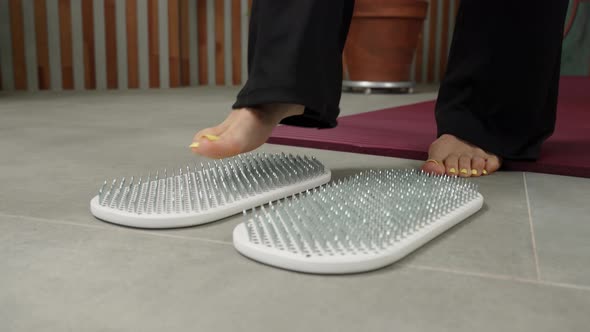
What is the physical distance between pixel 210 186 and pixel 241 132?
0.10m

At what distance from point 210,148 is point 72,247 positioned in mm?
288

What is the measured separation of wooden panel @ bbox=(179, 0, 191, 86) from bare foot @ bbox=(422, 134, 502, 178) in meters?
3.50

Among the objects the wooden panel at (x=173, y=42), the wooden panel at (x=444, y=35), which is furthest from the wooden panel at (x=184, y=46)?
the wooden panel at (x=444, y=35)

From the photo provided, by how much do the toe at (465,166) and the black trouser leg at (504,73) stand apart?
7cm

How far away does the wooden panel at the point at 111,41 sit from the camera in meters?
4.01

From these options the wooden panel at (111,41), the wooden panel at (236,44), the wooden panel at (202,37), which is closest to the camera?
the wooden panel at (111,41)

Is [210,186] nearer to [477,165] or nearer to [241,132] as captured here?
[241,132]

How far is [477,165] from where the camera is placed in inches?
51.0

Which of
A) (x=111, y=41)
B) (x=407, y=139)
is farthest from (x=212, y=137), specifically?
(x=111, y=41)

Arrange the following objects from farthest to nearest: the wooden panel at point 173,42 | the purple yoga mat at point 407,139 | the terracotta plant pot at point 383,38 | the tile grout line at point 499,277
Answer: the wooden panel at point 173,42, the terracotta plant pot at point 383,38, the purple yoga mat at point 407,139, the tile grout line at point 499,277

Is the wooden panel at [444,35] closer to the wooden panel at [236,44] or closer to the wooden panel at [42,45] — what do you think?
the wooden panel at [236,44]

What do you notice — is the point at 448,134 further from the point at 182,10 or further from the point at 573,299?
the point at 182,10

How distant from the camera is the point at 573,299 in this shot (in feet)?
2.11

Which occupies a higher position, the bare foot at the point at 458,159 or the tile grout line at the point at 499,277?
the tile grout line at the point at 499,277
